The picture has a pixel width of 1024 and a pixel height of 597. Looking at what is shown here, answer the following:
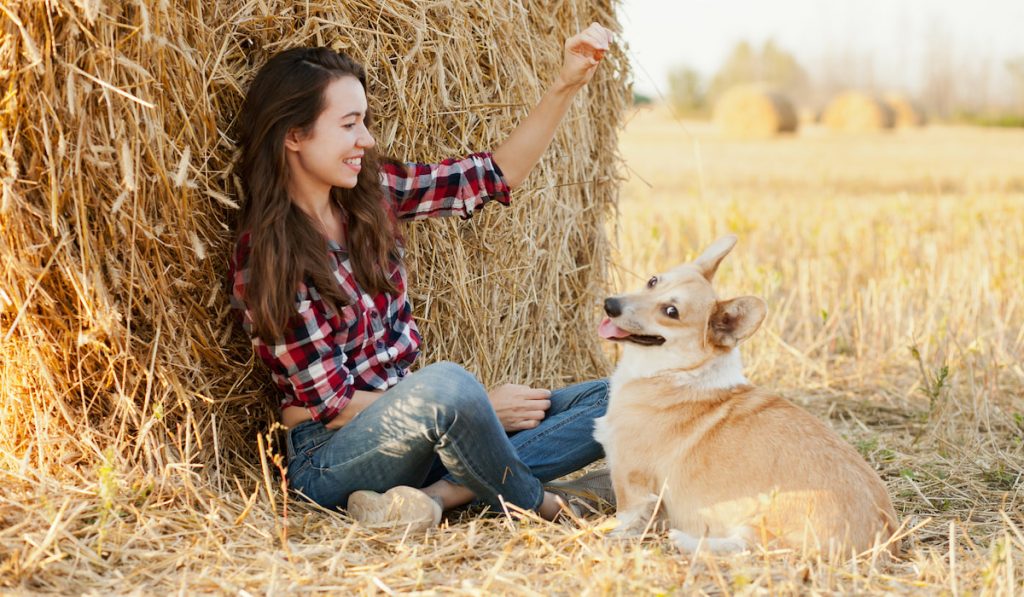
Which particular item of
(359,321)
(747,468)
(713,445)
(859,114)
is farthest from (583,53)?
(859,114)

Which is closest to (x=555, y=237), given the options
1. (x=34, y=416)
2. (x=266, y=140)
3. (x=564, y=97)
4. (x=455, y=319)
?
(x=455, y=319)

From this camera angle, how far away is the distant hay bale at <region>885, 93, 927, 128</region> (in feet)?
76.5

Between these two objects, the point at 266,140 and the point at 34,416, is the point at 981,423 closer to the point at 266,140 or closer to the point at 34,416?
the point at 266,140

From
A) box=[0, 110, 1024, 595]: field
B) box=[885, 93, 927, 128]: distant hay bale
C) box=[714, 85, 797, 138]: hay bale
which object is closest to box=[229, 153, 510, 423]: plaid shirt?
box=[0, 110, 1024, 595]: field

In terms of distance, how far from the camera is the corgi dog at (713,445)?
2902mm

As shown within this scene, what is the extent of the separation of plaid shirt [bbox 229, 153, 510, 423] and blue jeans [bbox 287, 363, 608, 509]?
0.39 ft

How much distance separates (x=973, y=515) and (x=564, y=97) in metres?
2.08

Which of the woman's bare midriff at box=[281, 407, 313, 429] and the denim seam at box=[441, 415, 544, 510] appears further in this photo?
the woman's bare midriff at box=[281, 407, 313, 429]

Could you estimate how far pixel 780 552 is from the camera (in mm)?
2820

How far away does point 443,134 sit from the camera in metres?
4.07

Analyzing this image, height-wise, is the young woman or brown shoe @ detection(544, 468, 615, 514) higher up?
the young woman

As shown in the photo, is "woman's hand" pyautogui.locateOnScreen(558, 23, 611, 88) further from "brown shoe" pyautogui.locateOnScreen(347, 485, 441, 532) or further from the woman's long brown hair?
"brown shoe" pyautogui.locateOnScreen(347, 485, 441, 532)

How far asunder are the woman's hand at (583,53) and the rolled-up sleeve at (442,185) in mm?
429

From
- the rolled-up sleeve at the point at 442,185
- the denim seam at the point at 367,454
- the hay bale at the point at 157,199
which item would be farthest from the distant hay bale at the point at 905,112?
the denim seam at the point at 367,454
